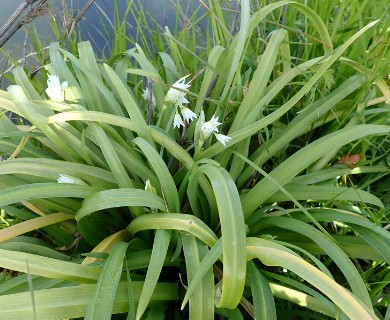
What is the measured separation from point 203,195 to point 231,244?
321mm

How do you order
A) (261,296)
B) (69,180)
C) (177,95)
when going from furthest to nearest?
(177,95), (69,180), (261,296)

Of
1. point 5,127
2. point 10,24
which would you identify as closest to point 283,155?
point 5,127

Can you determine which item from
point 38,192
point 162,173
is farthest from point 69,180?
point 162,173

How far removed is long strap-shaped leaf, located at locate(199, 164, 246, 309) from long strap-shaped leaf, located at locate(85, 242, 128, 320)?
20 centimetres

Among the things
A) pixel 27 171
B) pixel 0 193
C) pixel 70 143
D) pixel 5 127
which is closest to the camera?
pixel 0 193

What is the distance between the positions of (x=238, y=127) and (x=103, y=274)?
1.79 feet

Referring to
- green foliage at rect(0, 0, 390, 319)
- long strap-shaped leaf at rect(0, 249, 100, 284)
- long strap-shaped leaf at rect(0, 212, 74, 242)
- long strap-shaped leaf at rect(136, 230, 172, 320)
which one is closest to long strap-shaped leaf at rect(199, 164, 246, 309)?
green foliage at rect(0, 0, 390, 319)

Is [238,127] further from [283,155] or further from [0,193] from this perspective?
[0,193]

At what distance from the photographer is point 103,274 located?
939 millimetres

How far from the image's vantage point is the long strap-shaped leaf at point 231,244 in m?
0.89

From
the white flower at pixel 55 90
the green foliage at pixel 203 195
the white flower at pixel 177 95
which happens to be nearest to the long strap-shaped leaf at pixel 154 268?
the green foliage at pixel 203 195

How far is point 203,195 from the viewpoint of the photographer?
1225 millimetres

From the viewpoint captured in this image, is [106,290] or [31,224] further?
[31,224]

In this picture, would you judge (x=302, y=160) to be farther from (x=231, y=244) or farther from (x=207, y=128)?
(x=231, y=244)
